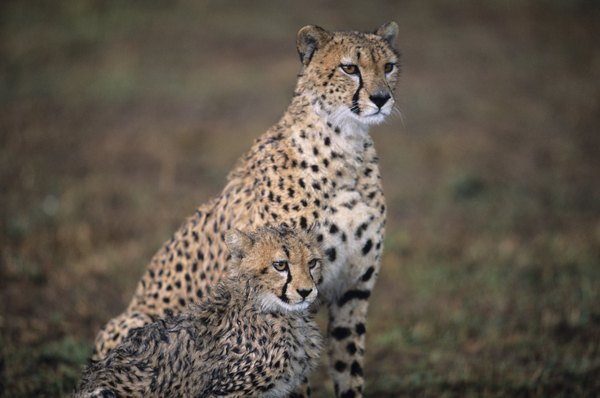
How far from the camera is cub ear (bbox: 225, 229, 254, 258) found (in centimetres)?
336

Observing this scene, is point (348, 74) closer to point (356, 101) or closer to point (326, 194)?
point (356, 101)

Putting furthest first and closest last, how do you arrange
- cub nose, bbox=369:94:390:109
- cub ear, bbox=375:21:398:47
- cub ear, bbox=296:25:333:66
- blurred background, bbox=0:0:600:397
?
blurred background, bbox=0:0:600:397 < cub ear, bbox=375:21:398:47 < cub ear, bbox=296:25:333:66 < cub nose, bbox=369:94:390:109

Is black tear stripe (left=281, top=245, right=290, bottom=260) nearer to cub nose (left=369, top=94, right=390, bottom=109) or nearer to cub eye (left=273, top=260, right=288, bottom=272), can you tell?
cub eye (left=273, top=260, right=288, bottom=272)

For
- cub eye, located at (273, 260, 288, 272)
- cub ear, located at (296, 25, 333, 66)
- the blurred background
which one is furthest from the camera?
the blurred background

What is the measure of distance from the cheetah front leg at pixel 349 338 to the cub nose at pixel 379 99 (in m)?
0.89

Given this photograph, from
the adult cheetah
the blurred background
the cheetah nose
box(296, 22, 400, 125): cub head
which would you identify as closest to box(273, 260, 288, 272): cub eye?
the cheetah nose

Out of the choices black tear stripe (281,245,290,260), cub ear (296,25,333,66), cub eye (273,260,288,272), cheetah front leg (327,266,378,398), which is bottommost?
cheetah front leg (327,266,378,398)

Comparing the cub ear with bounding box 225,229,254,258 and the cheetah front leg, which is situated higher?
the cub ear with bounding box 225,229,254,258

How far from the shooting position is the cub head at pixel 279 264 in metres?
3.22

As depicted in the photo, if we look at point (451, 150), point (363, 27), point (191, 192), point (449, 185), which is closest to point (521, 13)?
point (363, 27)

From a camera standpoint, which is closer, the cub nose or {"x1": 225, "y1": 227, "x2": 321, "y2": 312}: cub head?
{"x1": 225, "y1": 227, "x2": 321, "y2": 312}: cub head

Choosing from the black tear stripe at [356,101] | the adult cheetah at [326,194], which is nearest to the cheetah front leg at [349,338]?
the adult cheetah at [326,194]

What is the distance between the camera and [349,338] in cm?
394

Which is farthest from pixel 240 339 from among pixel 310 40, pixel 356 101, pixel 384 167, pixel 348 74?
pixel 384 167
